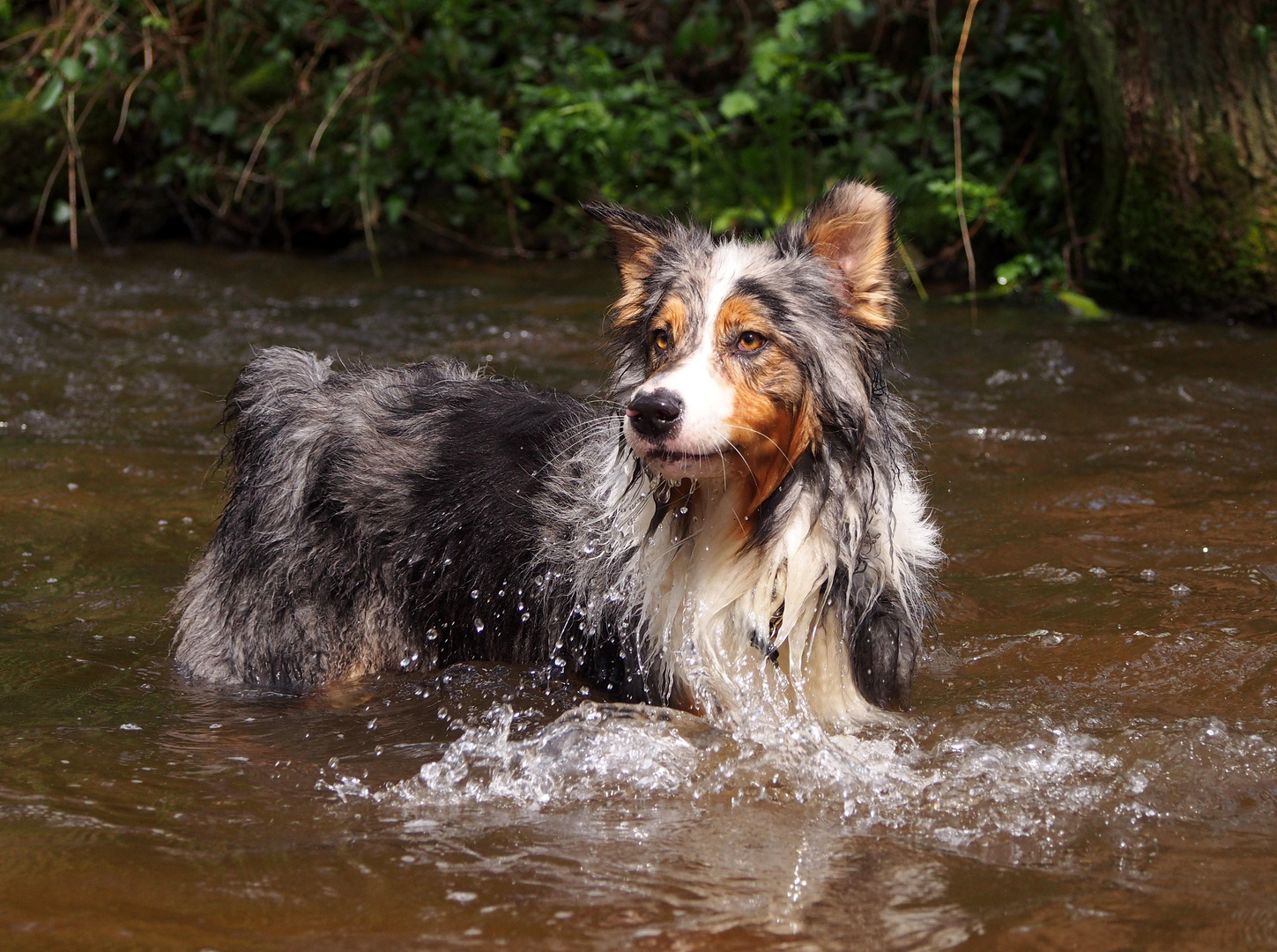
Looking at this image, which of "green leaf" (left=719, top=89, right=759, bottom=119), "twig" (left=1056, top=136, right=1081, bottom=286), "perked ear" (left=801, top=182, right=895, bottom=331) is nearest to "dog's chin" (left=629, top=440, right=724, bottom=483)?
"perked ear" (left=801, top=182, right=895, bottom=331)

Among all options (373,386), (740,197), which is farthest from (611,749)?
(740,197)

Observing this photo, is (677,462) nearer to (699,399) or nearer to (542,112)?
(699,399)

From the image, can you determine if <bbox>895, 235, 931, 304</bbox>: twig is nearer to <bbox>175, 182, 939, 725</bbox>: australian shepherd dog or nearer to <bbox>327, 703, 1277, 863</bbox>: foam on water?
<bbox>175, 182, 939, 725</bbox>: australian shepherd dog

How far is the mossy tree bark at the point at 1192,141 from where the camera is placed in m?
7.74

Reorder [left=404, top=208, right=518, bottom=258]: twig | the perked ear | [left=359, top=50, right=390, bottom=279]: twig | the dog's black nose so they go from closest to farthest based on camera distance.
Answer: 1. the dog's black nose
2. the perked ear
3. [left=359, top=50, right=390, bottom=279]: twig
4. [left=404, top=208, right=518, bottom=258]: twig

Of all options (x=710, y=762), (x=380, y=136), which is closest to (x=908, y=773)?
(x=710, y=762)

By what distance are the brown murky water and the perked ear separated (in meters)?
1.12

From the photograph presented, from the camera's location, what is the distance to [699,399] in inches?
124

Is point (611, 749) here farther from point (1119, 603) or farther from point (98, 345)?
point (98, 345)

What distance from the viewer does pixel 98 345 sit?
7.70 meters

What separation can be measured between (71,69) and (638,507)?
8180 mm

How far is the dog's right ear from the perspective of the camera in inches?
147

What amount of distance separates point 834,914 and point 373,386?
2540 mm

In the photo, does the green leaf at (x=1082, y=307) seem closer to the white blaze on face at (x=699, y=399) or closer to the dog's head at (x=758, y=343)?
the dog's head at (x=758, y=343)
